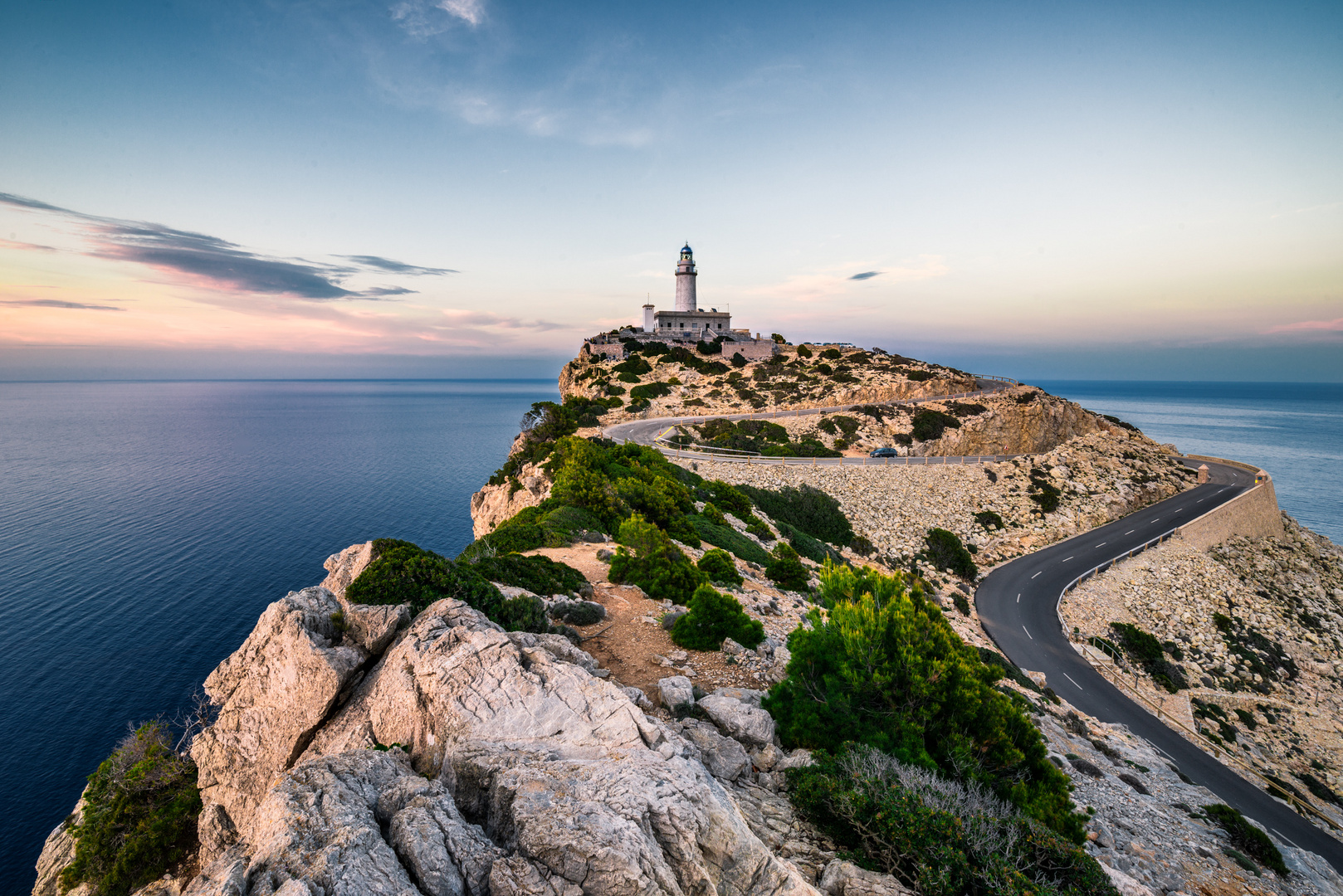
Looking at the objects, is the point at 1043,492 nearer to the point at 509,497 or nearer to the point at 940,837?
the point at 509,497

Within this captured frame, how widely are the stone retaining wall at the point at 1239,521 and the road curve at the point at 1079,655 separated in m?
1.13

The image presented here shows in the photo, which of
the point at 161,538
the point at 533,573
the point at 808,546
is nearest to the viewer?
the point at 533,573

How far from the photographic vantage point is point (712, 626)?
12539 mm

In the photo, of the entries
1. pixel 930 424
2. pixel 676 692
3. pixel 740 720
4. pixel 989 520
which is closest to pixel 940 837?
pixel 740 720

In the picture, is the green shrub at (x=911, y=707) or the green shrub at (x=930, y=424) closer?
the green shrub at (x=911, y=707)

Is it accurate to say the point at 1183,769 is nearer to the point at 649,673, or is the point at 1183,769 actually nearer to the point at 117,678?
the point at 649,673

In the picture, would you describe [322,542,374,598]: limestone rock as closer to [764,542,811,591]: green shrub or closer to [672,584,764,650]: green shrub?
[672,584,764,650]: green shrub

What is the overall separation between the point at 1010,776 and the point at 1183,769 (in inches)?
732

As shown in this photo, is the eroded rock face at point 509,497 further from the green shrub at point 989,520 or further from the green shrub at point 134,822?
the green shrub at point 989,520

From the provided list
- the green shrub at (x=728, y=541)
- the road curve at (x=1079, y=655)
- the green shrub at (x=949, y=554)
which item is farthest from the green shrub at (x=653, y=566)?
the green shrub at (x=949, y=554)

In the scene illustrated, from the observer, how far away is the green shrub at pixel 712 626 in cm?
1241

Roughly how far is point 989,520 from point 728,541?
86.3 feet

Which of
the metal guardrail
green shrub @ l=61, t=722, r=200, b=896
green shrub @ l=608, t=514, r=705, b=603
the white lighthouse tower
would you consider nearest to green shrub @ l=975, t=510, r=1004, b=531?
the metal guardrail

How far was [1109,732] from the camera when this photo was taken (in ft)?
68.3
